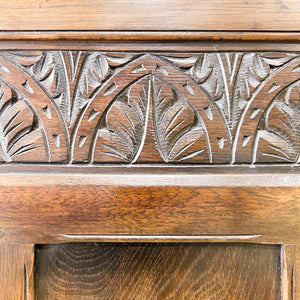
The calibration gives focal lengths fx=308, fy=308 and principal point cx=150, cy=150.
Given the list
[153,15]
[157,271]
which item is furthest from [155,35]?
[157,271]

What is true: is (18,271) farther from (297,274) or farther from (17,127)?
(297,274)

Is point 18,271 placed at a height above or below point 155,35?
below

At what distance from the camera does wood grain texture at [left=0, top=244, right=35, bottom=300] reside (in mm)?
383

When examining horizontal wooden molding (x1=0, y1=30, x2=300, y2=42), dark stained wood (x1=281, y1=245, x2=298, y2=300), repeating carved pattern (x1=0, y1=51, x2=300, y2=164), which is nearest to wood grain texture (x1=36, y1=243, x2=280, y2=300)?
dark stained wood (x1=281, y1=245, x2=298, y2=300)

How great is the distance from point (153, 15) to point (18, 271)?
0.35 metres

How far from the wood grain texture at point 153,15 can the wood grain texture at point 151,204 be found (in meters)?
0.17

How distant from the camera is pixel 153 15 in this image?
37 centimetres

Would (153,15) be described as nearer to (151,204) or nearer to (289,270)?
(151,204)

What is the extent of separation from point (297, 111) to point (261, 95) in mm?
50

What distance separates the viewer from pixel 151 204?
1.23ft

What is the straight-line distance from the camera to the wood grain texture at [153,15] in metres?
0.37

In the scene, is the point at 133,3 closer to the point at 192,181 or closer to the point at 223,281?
the point at 192,181

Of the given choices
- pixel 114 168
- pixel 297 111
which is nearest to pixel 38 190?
pixel 114 168

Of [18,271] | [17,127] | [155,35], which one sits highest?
[155,35]
